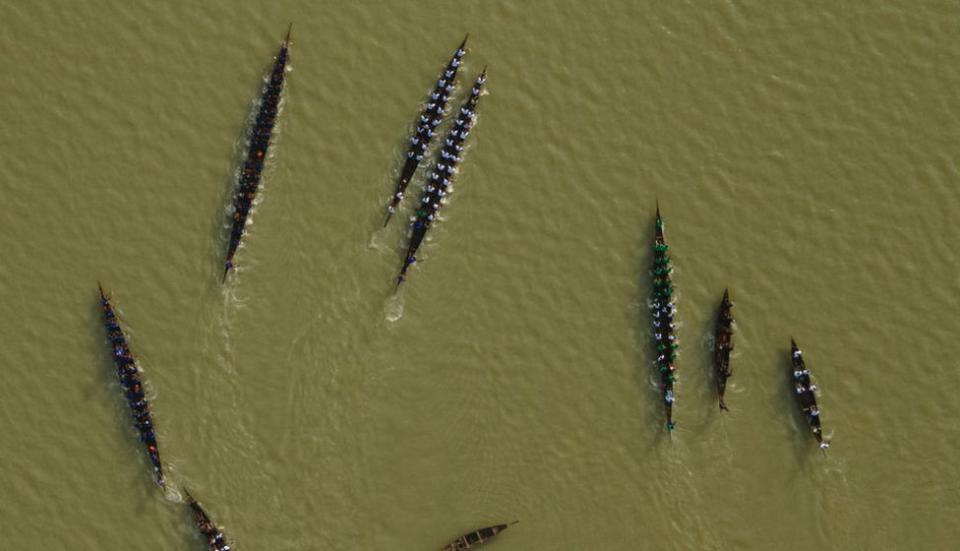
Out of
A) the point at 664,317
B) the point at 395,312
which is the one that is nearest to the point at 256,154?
the point at 395,312

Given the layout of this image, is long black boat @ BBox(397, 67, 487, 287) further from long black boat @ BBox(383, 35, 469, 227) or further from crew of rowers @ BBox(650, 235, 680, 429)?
crew of rowers @ BBox(650, 235, 680, 429)

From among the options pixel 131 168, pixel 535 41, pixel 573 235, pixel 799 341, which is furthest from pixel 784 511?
pixel 131 168

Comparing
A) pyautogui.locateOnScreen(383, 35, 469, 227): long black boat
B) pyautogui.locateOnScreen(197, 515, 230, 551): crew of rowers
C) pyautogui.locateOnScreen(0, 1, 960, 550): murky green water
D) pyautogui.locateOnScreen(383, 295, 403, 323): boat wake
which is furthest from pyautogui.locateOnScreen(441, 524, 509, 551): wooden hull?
pyautogui.locateOnScreen(383, 35, 469, 227): long black boat

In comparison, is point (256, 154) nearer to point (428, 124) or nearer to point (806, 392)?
point (428, 124)

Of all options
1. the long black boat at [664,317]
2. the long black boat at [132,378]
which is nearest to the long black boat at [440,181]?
the long black boat at [664,317]

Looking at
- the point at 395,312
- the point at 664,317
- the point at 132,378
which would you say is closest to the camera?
the point at 664,317
